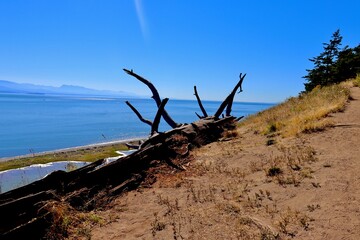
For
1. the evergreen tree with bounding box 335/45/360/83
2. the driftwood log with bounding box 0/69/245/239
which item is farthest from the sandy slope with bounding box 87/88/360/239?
the evergreen tree with bounding box 335/45/360/83

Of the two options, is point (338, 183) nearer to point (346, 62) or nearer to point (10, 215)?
point (10, 215)

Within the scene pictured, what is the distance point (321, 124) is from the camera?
425 inches

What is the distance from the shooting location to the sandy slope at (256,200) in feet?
15.4

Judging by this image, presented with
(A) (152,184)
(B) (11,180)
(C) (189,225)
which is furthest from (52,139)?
(C) (189,225)

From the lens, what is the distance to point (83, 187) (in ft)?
21.5

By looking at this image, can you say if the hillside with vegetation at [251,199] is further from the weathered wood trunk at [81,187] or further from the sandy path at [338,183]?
the weathered wood trunk at [81,187]

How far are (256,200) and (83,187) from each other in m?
4.21

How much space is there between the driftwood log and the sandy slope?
0.53 metres

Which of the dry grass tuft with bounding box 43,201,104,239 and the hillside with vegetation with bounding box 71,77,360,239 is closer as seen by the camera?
the hillside with vegetation with bounding box 71,77,360,239

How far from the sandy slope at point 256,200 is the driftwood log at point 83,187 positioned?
528mm

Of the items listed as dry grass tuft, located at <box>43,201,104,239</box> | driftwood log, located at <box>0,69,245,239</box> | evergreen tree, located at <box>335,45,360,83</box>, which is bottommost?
dry grass tuft, located at <box>43,201,104,239</box>

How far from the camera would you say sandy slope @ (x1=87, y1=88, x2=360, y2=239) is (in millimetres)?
4688

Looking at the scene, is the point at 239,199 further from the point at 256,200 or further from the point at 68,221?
the point at 68,221

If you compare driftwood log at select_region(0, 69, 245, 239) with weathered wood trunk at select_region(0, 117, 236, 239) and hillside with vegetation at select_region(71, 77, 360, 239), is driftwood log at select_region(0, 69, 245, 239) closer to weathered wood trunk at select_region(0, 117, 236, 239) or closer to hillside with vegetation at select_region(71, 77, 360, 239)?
weathered wood trunk at select_region(0, 117, 236, 239)
